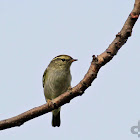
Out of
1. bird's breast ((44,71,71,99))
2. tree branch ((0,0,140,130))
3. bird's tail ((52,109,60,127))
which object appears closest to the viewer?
tree branch ((0,0,140,130))

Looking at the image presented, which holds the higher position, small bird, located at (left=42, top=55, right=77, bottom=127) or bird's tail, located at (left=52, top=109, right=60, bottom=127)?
small bird, located at (left=42, top=55, right=77, bottom=127)

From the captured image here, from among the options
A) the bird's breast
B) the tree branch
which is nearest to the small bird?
the bird's breast

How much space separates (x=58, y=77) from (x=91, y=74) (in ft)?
12.4

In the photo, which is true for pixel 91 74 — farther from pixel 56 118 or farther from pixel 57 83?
pixel 56 118

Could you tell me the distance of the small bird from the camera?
739 centimetres

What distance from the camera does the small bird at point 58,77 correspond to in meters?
7.39

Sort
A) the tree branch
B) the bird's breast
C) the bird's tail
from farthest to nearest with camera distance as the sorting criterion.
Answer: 1. the bird's tail
2. the bird's breast
3. the tree branch

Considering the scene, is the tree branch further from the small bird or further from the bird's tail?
the bird's tail

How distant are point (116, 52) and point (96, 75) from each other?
0.41m

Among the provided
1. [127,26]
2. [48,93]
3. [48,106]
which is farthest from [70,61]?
[127,26]

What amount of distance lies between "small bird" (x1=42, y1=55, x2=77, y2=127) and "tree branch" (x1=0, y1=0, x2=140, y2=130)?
3.03m

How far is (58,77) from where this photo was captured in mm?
7484

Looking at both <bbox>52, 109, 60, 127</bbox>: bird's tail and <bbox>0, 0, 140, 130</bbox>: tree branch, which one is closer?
<bbox>0, 0, 140, 130</bbox>: tree branch

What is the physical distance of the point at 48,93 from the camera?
305 inches
